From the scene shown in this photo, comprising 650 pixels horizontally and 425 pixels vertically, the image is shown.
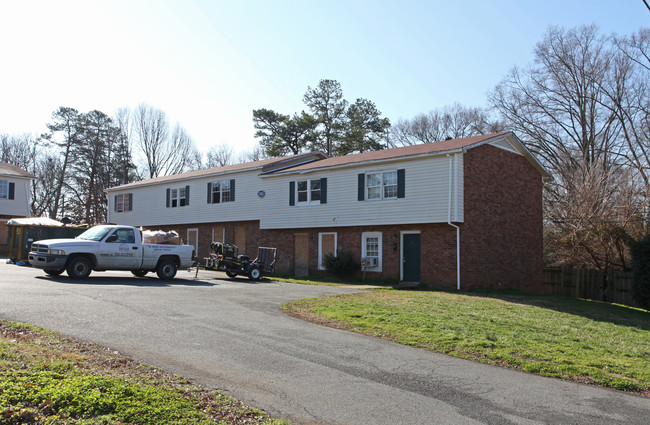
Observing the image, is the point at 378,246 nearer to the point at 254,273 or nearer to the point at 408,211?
the point at 408,211

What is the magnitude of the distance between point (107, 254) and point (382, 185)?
1112 centimetres

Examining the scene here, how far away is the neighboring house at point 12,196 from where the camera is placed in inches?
1470

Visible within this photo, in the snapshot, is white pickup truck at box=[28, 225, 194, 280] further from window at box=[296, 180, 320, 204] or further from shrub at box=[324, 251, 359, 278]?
window at box=[296, 180, 320, 204]

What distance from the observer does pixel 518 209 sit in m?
24.4

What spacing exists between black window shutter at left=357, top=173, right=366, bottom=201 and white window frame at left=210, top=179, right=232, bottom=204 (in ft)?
30.2

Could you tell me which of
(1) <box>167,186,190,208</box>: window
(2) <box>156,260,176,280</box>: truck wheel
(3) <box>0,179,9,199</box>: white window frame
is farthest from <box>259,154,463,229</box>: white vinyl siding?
(3) <box>0,179,9,199</box>: white window frame

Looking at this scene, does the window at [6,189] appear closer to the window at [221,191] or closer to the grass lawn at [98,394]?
the window at [221,191]

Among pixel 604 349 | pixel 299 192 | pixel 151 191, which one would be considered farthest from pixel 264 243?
pixel 604 349

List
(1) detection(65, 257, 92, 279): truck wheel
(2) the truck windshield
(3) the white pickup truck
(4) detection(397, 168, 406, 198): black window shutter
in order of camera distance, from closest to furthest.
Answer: (3) the white pickup truck, (1) detection(65, 257, 92, 279): truck wheel, (2) the truck windshield, (4) detection(397, 168, 406, 198): black window shutter

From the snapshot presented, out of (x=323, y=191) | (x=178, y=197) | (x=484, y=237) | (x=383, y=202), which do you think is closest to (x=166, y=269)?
(x=323, y=191)

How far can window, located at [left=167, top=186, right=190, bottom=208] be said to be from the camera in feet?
107

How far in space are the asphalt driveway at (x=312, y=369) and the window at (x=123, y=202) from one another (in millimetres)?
25484

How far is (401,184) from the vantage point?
864 inches

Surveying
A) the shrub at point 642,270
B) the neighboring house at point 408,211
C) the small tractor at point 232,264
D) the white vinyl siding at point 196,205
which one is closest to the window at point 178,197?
the white vinyl siding at point 196,205
